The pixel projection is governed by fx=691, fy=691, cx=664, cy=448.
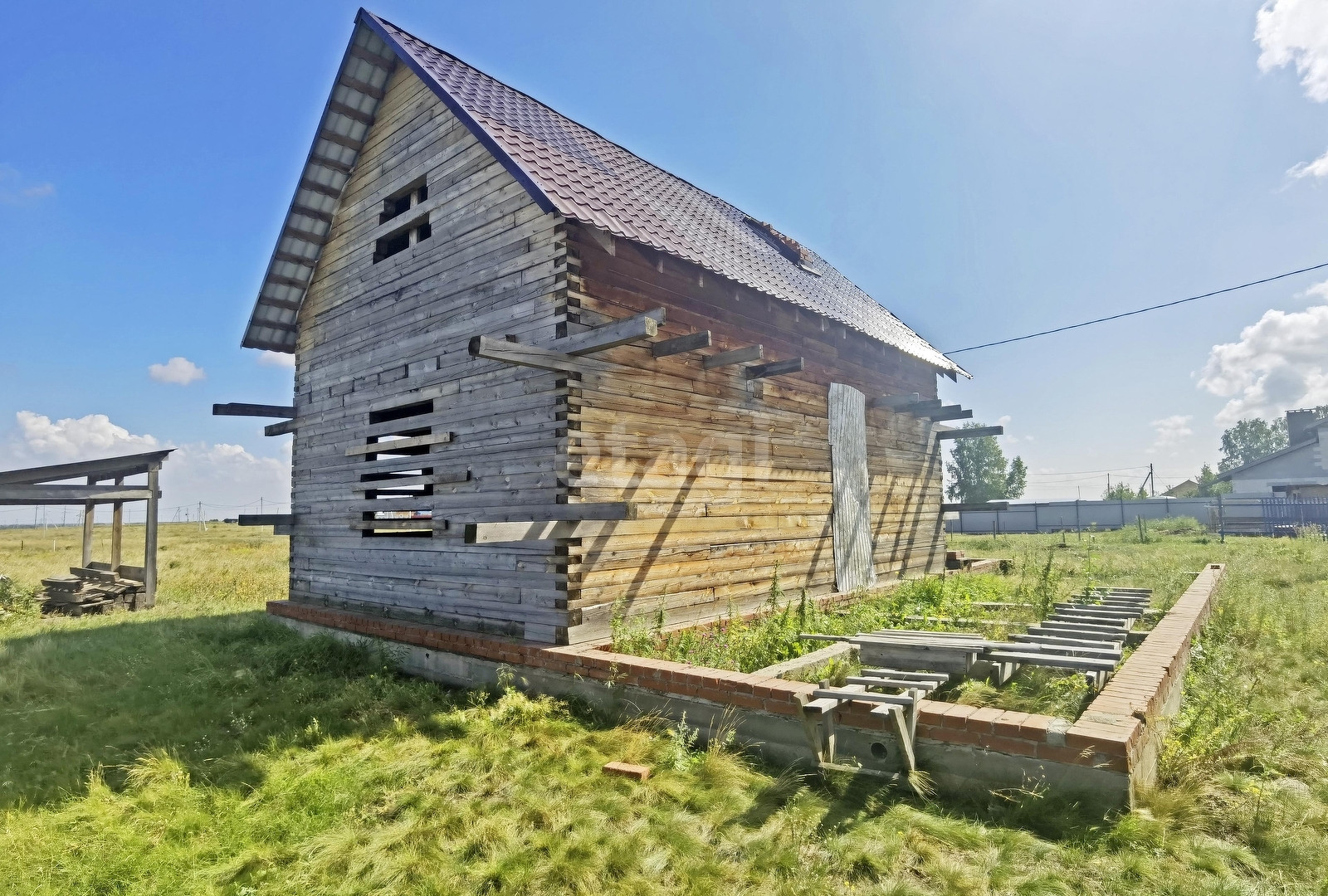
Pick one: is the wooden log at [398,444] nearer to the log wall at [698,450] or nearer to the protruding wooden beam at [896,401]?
the log wall at [698,450]

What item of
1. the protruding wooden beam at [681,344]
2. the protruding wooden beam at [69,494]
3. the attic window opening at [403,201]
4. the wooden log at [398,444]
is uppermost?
the attic window opening at [403,201]

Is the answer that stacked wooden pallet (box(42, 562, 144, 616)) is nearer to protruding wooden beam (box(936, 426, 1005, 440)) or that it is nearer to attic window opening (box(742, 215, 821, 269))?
attic window opening (box(742, 215, 821, 269))

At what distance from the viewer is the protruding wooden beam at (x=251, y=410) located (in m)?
10.7

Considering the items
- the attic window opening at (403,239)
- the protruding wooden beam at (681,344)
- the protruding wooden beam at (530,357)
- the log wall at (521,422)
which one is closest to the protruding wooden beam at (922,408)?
the log wall at (521,422)

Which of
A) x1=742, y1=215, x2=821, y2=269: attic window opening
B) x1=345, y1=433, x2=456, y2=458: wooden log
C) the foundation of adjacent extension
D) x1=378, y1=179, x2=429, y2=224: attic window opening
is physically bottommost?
the foundation of adjacent extension

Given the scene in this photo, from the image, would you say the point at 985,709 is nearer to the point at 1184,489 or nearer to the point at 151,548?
the point at 151,548

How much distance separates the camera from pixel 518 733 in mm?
5859

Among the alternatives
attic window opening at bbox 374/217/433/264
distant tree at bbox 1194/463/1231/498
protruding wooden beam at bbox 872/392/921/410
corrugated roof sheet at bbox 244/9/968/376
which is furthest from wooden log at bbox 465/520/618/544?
distant tree at bbox 1194/463/1231/498

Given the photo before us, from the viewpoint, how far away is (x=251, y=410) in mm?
11195

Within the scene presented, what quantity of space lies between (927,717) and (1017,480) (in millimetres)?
65676

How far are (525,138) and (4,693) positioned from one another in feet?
29.3

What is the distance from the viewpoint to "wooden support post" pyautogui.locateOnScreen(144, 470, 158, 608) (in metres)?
14.9

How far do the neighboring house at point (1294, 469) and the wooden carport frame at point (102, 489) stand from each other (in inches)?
1930

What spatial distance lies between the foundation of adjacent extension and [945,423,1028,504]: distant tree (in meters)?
57.6
